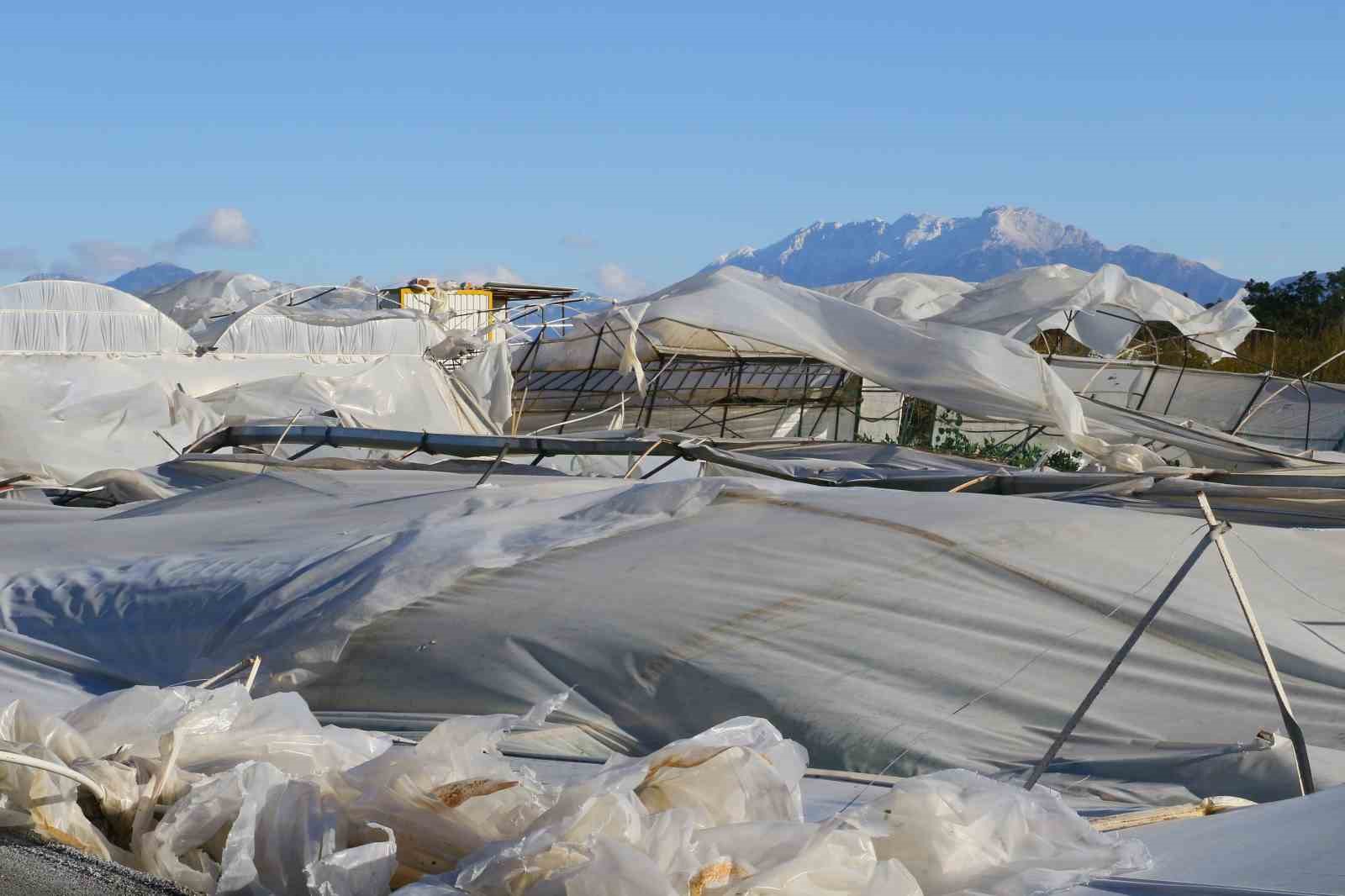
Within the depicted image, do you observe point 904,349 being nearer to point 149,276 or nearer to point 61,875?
point 61,875

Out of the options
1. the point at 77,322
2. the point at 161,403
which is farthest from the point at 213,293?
the point at 161,403

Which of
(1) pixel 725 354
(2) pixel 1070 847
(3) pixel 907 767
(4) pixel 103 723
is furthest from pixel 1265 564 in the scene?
(1) pixel 725 354

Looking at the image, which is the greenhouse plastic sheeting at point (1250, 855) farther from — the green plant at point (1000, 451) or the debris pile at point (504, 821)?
the green plant at point (1000, 451)

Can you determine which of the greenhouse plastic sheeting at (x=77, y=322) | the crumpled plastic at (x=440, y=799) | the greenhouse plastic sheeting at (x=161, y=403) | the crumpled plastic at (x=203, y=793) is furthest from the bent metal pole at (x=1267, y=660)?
the greenhouse plastic sheeting at (x=77, y=322)

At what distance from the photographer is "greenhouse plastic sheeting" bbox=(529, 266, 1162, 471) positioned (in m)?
7.28

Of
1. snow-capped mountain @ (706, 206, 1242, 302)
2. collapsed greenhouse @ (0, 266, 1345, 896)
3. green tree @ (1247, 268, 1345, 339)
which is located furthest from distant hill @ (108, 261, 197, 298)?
collapsed greenhouse @ (0, 266, 1345, 896)

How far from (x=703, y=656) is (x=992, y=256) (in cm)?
15953

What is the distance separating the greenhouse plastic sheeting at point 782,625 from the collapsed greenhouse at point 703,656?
1cm

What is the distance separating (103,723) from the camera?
10.2ft

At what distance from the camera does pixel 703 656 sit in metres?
4.24

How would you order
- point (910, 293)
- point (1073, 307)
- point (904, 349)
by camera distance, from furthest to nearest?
point (910, 293), point (1073, 307), point (904, 349)

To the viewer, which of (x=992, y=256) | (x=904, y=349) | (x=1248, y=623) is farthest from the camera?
(x=992, y=256)

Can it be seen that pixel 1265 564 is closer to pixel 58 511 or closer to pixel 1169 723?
pixel 1169 723

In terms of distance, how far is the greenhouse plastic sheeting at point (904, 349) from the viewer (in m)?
7.28
